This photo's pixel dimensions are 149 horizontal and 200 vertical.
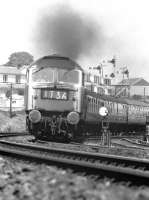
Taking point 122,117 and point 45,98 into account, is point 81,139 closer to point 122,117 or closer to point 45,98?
point 45,98

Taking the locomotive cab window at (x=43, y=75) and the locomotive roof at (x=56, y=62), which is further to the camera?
the locomotive roof at (x=56, y=62)

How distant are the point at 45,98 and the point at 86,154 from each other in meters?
Result: 6.72

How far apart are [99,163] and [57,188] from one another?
3576 millimetres

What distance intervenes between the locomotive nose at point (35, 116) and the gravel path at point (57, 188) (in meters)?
8.98

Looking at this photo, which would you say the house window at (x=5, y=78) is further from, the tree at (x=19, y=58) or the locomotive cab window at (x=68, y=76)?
the locomotive cab window at (x=68, y=76)

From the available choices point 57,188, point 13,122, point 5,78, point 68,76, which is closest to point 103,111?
point 68,76

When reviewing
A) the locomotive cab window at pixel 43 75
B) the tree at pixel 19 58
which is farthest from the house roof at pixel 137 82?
the locomotive cab window at pixel 43 75

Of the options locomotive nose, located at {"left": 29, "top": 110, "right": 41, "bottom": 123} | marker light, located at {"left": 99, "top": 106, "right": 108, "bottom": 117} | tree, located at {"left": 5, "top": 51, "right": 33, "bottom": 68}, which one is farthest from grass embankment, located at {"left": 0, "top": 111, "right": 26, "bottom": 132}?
tree, located at {"left": 5, "top": 51, "right": 33, "bottom": 68}

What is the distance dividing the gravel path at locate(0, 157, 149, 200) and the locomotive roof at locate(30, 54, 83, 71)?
10.2m

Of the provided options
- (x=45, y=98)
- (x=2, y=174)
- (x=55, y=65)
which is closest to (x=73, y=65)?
(x=55, y=65)

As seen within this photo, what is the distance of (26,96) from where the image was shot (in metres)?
15.9

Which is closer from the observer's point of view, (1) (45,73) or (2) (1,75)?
(1) (45,73)

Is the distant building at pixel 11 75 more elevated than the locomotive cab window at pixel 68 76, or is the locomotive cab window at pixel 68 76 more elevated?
the distant building at pixel 11 75

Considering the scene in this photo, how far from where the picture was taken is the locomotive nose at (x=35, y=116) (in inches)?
589
